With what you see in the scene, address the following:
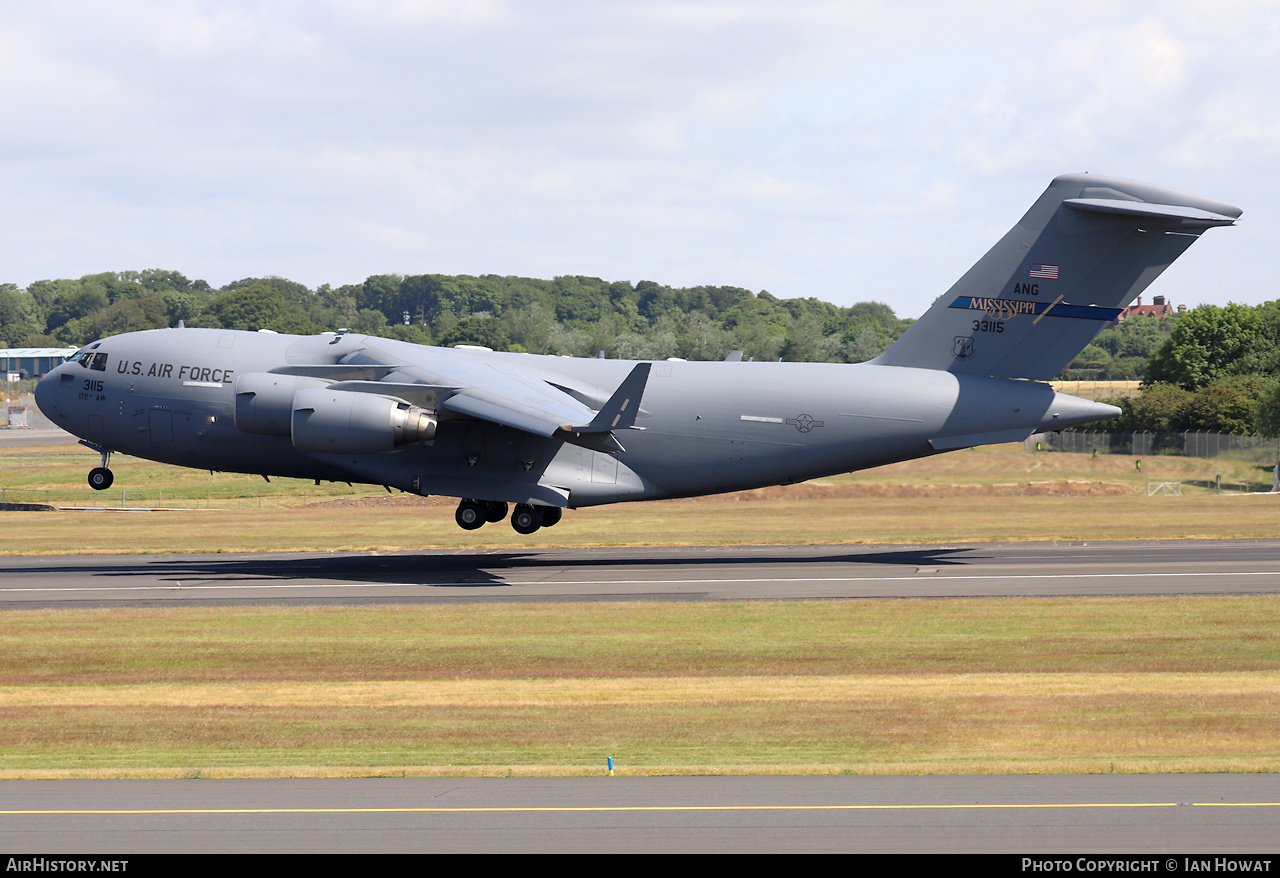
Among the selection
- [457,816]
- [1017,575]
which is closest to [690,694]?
[457,816]

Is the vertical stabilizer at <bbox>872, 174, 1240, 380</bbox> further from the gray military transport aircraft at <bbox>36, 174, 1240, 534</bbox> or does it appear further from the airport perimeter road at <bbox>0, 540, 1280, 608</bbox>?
the airport perimeter road at <bbox>0, 540, 1280, 608</bbox>

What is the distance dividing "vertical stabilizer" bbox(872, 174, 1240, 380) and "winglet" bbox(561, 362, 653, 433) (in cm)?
800

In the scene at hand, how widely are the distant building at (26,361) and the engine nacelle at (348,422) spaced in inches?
5648

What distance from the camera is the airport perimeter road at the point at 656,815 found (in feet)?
33.2

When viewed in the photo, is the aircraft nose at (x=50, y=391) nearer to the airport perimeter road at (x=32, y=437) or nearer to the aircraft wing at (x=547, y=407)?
the aircraft wing at (x=547, y=407)

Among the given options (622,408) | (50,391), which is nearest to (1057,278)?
(622,408)

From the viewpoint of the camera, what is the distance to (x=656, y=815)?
10969 millimetres

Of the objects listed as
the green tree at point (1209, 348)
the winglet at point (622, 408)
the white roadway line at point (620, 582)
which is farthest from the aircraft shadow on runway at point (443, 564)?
the green tree at point (1209, 348)

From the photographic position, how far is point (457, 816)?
11141mm

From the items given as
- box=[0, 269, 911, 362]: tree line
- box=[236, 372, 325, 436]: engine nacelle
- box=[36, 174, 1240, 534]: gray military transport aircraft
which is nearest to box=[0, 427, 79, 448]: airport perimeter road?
box=[0, 269, 911, 362]: tree line

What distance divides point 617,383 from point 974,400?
950 centimetres

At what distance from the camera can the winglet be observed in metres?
27.4

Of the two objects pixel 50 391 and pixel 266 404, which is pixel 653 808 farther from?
pixel 50 391
